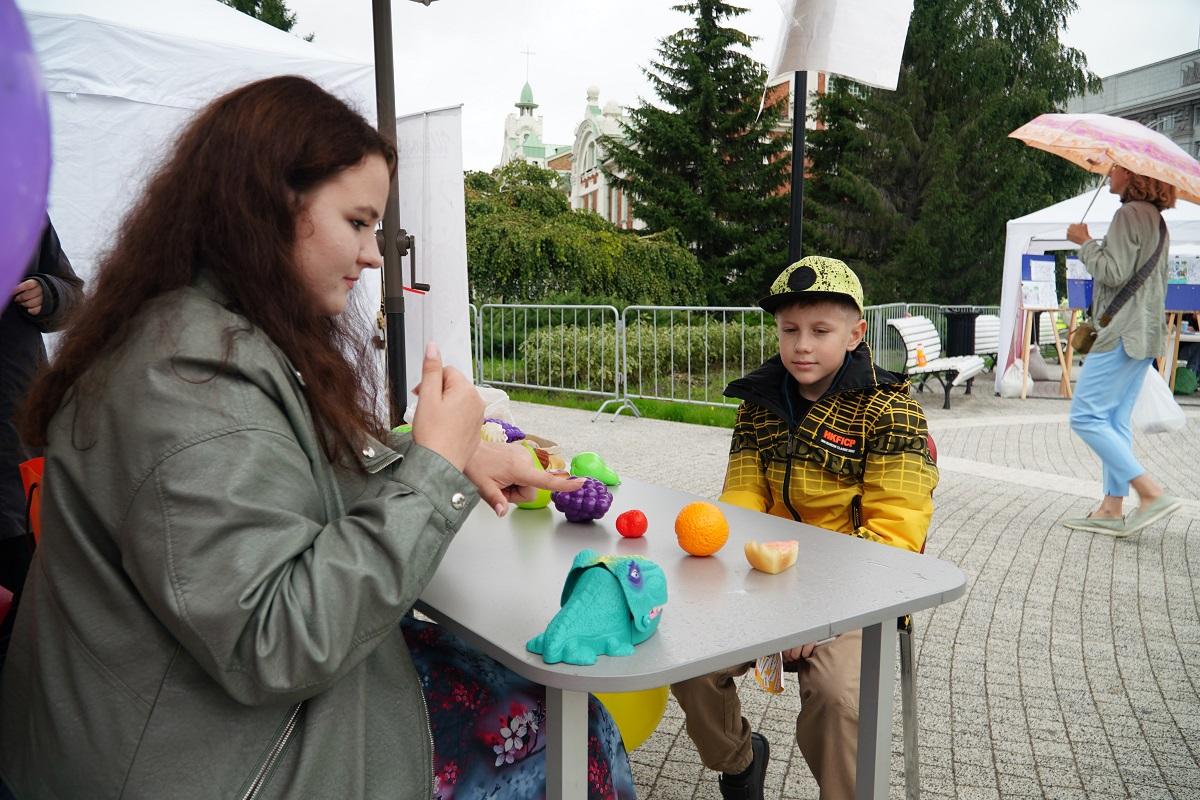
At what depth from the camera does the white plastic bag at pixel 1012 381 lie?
12367mm

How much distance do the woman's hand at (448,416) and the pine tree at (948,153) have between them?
23.5m

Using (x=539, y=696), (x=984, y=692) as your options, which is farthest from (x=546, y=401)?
(x=539, y=696)

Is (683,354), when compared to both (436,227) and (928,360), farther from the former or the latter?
(436,227)

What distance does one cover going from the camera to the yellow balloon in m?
2.24

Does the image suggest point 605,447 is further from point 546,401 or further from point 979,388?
point 979,388

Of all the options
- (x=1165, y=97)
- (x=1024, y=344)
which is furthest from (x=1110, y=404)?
(x=1165, y=97)

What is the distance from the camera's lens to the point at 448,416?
1.36m

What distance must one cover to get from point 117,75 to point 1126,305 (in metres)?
5.62

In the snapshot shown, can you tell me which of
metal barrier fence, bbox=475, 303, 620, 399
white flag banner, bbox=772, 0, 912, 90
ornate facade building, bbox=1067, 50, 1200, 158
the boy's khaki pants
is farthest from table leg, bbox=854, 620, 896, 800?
ornate facade building, bbox=1067, 50, 1200, 158

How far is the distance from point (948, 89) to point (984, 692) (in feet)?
78.5

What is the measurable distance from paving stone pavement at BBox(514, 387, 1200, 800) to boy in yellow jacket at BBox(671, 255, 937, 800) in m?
0.54

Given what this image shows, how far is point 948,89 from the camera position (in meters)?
24.1

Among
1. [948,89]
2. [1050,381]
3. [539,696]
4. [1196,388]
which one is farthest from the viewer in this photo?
[948,89]

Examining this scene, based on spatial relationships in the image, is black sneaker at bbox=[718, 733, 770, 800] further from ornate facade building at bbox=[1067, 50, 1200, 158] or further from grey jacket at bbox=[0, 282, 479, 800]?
ornate facade building at bbox=[1067, 50, 1200, 158]
